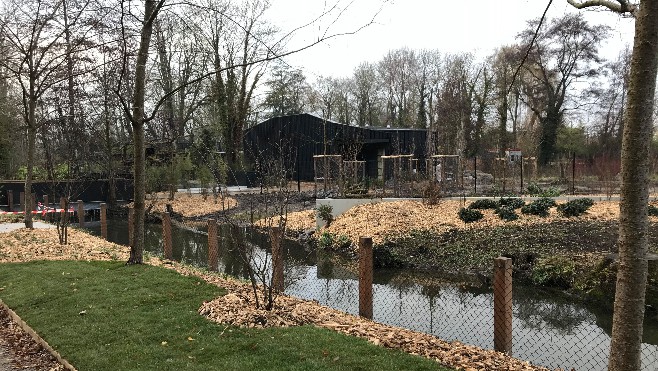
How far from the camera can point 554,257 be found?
33.9 feet

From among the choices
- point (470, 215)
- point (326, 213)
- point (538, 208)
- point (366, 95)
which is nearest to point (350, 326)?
point (470, 215)

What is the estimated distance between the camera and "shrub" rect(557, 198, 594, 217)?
14.3 meters

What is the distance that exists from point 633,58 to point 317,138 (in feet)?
107

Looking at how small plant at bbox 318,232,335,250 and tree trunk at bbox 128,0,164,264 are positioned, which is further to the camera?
small plant at bbox 318,232,335,250

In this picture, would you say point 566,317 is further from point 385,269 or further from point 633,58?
point 633,58

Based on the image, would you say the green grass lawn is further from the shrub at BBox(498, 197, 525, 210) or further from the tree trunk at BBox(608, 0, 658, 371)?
the shrub at BBox(498, 197, 525, 210)

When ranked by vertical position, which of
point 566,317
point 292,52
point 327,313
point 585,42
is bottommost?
point 566,317

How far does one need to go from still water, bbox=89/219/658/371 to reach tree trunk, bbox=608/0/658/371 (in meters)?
3.59

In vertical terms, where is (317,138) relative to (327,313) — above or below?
above

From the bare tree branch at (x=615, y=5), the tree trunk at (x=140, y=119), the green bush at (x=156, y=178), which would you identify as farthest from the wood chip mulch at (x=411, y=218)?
the green bush at (x=156, y=178)

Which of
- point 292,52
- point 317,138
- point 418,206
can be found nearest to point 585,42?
point 317,138

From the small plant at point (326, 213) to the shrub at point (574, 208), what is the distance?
277 inches

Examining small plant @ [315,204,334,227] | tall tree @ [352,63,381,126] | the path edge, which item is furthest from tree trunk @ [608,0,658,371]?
tall tree @ [352,63,381,126]

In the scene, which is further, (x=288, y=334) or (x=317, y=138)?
(x=317, y=138)
